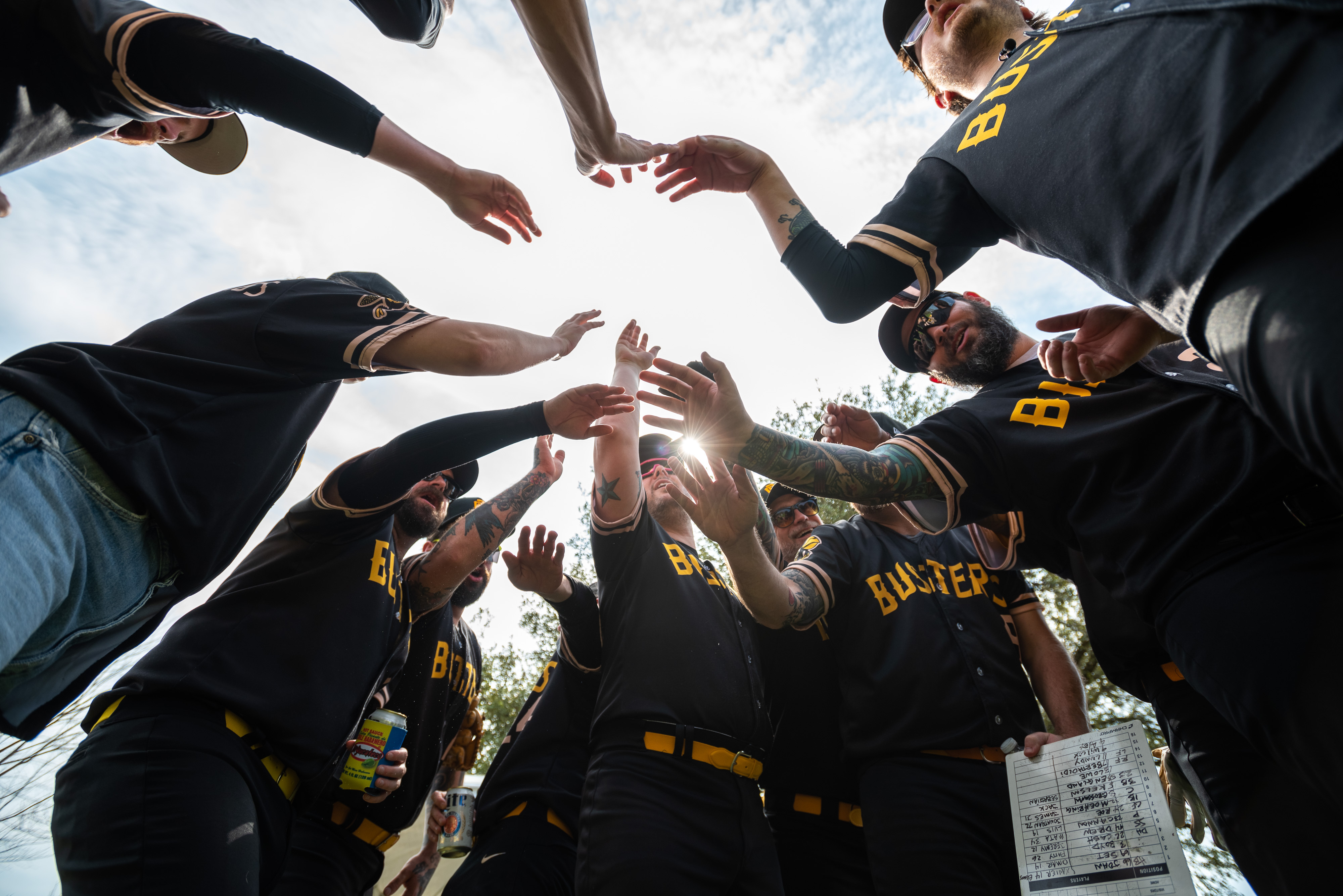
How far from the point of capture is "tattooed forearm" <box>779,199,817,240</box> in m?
2.14

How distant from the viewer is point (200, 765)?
2.10m

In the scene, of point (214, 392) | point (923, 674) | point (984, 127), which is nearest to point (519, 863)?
point (923, 674)

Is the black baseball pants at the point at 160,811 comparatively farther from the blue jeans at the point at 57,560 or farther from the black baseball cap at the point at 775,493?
the black baseball cap at the point at 775,493

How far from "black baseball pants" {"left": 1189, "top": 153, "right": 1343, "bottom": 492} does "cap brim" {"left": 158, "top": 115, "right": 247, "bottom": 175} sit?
127 inches

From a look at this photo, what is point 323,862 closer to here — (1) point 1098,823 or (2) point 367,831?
(2) point 367,831

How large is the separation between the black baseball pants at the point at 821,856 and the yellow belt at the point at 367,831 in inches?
93.2

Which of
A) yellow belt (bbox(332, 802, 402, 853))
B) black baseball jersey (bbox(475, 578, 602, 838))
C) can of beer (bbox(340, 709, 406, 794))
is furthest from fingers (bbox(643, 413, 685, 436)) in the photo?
yellow belt (bbox(332, 802, 402, 853))

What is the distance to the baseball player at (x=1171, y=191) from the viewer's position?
93 cm

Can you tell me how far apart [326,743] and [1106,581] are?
3.00 meters

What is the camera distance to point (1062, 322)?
198cm

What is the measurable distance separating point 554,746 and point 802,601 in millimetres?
1760

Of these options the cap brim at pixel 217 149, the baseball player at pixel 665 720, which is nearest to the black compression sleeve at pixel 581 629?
the baseball player at pixel 665 720

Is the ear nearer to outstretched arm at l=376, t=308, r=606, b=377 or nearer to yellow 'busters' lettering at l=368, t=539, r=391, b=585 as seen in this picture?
outstretched arm at l=376, t=308, r=606, b=377

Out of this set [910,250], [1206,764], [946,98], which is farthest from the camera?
[946,98]
